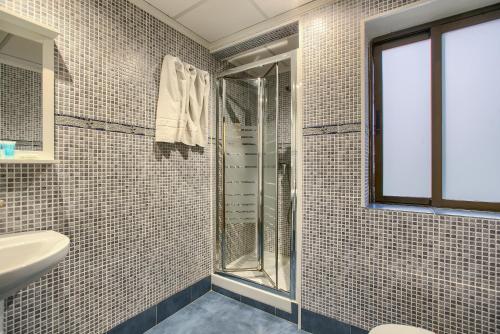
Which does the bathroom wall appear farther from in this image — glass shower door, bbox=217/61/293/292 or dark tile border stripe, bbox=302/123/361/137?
dark tile border stripe, bbox=302/123/361/137

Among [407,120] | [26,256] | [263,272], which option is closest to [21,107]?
[26,256]

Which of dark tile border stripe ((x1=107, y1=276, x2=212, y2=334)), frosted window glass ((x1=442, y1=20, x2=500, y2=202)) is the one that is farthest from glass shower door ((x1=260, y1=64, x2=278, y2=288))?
frosted window glass ((x1=442, y1=20, x2=500, y2=202))

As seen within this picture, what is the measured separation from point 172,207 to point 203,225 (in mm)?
421

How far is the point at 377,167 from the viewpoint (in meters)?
1.72

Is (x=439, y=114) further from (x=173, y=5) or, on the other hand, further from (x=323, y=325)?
(x=173, y=5)

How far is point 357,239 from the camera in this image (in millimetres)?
1497

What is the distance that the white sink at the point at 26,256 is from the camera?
794mm

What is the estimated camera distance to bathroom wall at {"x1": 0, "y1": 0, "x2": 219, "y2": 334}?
47.1 inches

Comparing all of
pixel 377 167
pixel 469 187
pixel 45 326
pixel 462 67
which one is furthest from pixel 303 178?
pixel 45 326

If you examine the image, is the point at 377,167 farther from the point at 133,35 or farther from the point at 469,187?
the point at 133,35

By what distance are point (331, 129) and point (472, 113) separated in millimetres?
854

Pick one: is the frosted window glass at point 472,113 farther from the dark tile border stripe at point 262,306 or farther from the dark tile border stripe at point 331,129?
the dark tile border stripe at point 262,306

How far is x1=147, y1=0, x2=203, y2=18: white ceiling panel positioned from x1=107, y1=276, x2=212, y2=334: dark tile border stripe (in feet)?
7.15

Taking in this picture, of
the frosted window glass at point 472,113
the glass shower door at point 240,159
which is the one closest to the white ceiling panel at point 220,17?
the glass shower door at point 240,159
